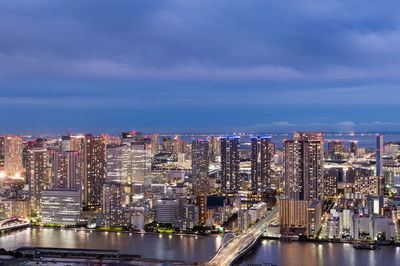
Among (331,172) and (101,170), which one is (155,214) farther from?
(331,172)

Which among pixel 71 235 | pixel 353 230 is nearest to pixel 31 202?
pixel 71 235

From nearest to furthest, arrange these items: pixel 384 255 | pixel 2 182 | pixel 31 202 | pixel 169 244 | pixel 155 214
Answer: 1. pixel 384 255
2. pixel 169 244
3. pixel 155 214
4. pixel 31 202
5. pixel 2 182

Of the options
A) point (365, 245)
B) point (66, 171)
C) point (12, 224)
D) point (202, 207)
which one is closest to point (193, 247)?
point (202, 207)

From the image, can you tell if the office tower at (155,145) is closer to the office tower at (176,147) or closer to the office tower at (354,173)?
the office tower at (176,147)

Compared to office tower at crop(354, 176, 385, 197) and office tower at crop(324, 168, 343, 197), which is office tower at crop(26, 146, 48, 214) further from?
office tower at crop(354, 176, 385, 197)

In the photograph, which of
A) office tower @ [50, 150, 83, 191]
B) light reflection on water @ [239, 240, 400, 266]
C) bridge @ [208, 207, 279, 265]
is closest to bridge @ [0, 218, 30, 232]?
office tower @ [50, 150, 83, 191]

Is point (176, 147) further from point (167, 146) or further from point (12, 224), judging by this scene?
point (12, 224)

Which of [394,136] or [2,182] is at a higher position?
[394,136]
